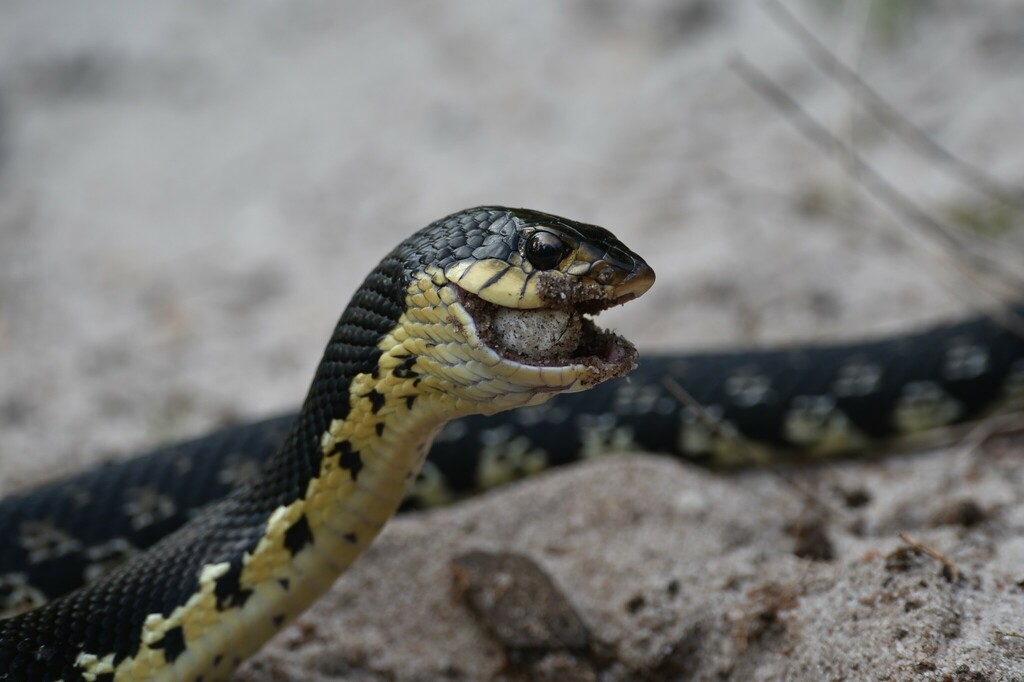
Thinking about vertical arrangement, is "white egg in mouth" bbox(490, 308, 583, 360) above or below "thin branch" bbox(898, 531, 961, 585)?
above

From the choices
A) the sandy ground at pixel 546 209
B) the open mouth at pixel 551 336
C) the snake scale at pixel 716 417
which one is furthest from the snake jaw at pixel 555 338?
the snake scale at pixel 716 417

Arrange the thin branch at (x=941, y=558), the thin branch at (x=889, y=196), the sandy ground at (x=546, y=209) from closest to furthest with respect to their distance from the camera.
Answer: the thin branch at (x=941, y=558)
the sandy ground at (x=546, y=209)
the thin branch at (x=889, y=196)

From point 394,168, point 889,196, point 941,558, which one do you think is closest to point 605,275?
point 941,558

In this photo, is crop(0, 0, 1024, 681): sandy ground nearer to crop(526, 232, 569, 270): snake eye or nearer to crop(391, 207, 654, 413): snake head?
crop(391, 207, 654, 413): snake head

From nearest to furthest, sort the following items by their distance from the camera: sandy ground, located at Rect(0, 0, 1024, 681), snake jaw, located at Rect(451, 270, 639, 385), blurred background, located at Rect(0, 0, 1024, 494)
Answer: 1. snake jaw, located at Rect(451, 270, 639, 385)
2. sandy ground, located at Rect(0, 0, 1024, 681)
3. blurred background, located at Rect(0, 0, 1024, 494)

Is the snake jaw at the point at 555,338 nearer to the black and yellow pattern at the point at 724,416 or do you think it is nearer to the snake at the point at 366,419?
the snake at the point at 366,419

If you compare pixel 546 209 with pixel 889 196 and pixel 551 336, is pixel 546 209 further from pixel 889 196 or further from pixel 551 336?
pixel 551 336

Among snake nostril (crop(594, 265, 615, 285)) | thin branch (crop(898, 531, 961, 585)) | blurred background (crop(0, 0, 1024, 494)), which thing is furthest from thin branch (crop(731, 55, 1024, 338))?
snake nostril (crop(594, 265, 615, 285))

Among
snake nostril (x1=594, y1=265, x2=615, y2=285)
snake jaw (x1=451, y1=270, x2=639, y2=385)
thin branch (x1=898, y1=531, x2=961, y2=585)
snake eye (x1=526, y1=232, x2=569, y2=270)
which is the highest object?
snake eye (x1=526, y1=232, x2=569, y2=270)
